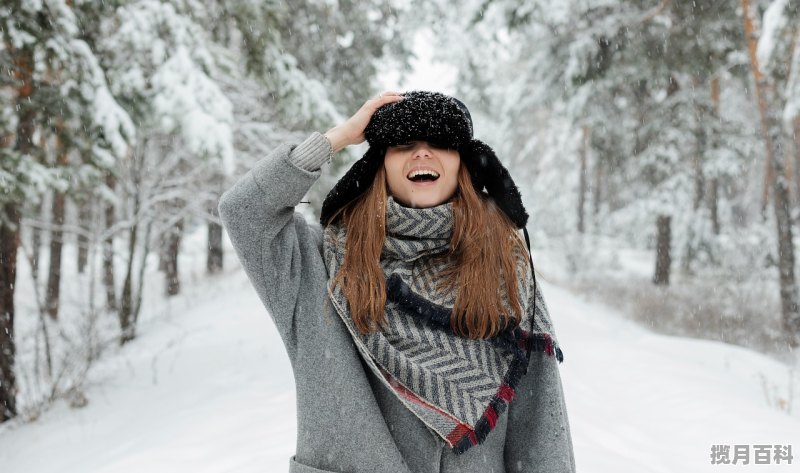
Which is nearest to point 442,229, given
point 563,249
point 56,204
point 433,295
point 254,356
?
point 433,295

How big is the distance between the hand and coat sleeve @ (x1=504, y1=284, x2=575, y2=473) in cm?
72

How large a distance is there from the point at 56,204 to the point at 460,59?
30.5 ft

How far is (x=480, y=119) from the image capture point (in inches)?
1088

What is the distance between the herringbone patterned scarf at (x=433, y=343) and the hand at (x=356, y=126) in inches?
8.3

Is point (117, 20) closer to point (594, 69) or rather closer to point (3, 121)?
point (3, 121)

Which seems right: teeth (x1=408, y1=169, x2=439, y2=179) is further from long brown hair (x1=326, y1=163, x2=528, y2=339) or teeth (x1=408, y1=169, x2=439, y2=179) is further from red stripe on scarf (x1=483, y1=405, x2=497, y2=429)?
red stripe on scarf (x1=483, y1=405, x2=497, y2=429)

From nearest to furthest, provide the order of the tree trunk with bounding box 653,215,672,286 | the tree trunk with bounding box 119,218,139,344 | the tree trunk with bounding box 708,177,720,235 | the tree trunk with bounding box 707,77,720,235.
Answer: the tree trunk with bounding box 119,218,139,344 < the tree trunk with bounding box 707,77,720,235 < the tree trunk with bounding box 653,215,672,286 < the tree trunk with bounding box 708,177,720,235

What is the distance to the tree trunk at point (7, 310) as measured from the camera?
609 cm

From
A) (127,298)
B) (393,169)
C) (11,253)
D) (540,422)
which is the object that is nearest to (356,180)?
(393,169)

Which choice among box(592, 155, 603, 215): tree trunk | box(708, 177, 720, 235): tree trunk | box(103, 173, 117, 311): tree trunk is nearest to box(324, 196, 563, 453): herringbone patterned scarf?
box(103, 173, 117, 311): tree trunk

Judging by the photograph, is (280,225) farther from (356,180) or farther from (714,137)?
(714,137)

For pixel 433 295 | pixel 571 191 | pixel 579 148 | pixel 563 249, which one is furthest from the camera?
pixel 571 191

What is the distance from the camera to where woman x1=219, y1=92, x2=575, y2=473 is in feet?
4.98

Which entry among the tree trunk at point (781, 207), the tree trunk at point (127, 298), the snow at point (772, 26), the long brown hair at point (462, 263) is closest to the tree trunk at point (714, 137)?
the tree trunk at point (781, 207)
